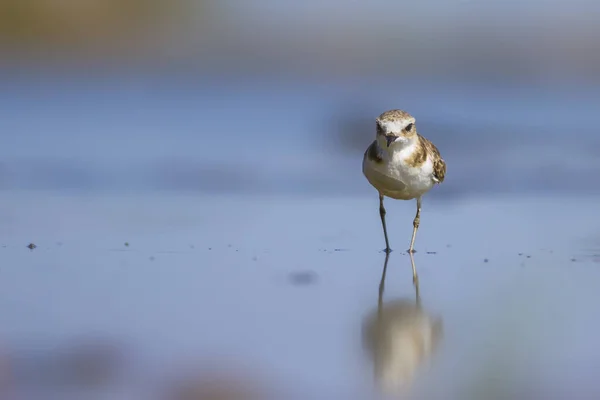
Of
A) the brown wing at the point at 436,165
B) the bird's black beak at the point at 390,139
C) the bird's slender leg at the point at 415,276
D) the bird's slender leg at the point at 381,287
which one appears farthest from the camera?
the brown wing at the point at 436,165

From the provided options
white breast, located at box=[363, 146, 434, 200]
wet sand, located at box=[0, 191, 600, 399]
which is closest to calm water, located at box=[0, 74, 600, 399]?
wet sand, located at box=[0, 191, 600, 399]

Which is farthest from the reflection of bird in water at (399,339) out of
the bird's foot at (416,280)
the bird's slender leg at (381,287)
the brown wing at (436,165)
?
the brown wing at (436,165)

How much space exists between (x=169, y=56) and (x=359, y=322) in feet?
43.2

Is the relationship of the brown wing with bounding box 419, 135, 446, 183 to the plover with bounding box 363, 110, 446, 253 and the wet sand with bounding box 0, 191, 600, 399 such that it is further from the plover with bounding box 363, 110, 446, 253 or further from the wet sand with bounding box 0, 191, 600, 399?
the wet sand with bounding box 0, 191, 600, 399

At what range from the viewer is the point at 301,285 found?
6.21m

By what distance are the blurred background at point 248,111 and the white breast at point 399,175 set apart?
35cm

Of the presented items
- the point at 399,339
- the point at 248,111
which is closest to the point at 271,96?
the point at 248,111

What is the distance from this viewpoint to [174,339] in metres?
4.83

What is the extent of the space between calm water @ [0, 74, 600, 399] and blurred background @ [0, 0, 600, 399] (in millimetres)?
50

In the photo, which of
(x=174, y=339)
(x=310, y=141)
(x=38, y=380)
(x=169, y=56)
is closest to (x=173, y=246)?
(x=174, y=339)

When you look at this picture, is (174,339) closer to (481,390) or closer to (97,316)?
(97,316)

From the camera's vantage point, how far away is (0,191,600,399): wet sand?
174 inches

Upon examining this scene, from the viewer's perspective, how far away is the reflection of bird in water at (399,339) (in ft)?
14.2

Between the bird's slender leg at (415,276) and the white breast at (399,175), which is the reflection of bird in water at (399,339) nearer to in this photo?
the bird's slender leg at (415,276)
